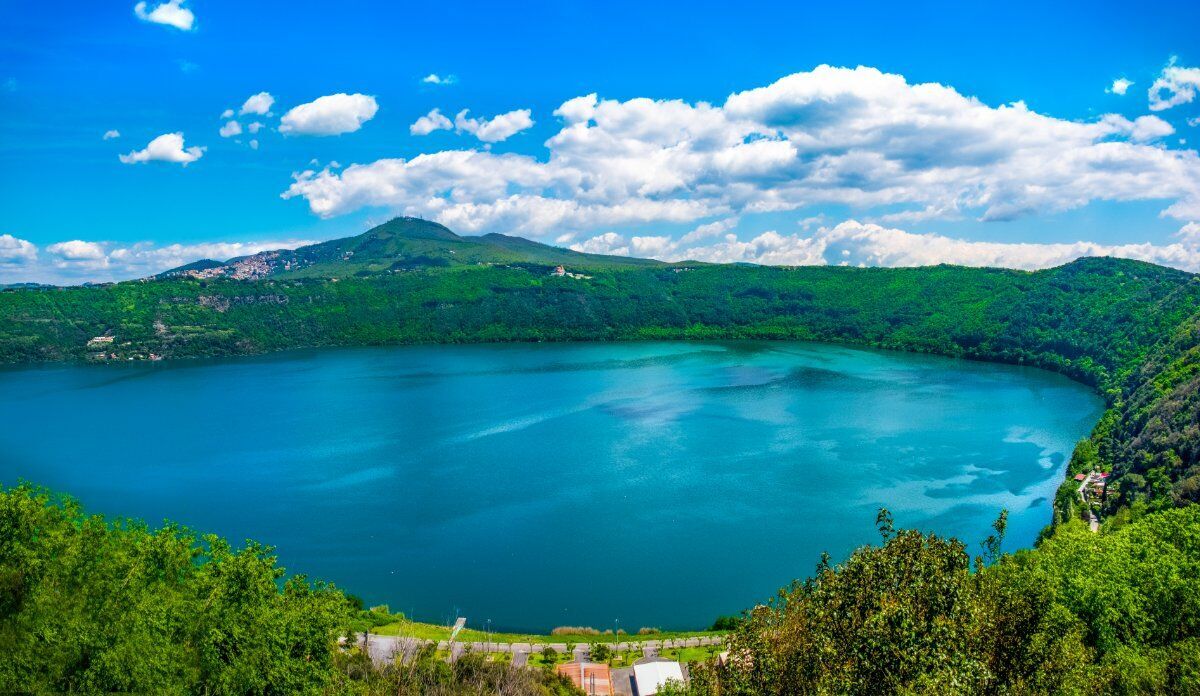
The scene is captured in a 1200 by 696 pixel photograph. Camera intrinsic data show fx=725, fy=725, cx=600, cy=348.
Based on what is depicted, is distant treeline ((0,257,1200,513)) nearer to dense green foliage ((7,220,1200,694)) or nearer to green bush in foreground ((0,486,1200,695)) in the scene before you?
dense green foliage ((7,220,1200,694))

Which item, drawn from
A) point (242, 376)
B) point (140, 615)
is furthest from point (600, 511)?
point (242, 376)

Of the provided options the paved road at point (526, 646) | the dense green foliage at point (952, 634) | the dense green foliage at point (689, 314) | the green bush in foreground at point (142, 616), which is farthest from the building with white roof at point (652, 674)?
the dense green foliage at point (689, 314)

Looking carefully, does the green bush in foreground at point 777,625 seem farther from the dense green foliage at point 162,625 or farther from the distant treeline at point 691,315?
the distant treeline at point 691,315

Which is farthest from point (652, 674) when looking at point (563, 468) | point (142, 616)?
point (563, 468)

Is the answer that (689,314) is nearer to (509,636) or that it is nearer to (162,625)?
(509,636)

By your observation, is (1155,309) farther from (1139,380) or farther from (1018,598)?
(1018,598)

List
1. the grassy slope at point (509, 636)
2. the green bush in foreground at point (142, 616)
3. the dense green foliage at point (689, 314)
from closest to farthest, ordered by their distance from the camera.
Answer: the green bush in foreground at point (142, 616) → the grassy slope at point (509, 636) → the dense green foliage at point (689, 314)
